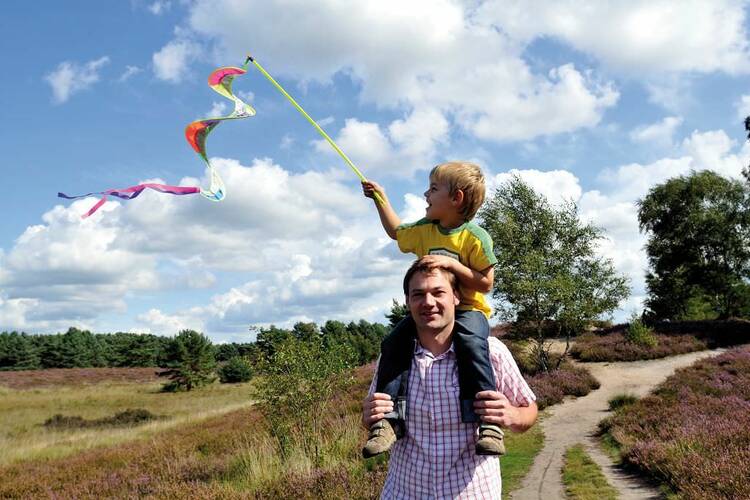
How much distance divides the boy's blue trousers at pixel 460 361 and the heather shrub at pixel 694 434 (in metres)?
6.07

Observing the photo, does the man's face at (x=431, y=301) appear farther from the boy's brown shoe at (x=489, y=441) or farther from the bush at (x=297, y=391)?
the bush at (x=297, y=391)

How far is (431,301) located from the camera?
237cm

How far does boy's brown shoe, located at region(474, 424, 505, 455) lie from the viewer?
2186 mm

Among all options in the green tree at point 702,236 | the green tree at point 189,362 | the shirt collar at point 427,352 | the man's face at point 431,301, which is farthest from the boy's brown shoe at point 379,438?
the green tree at point 189,362

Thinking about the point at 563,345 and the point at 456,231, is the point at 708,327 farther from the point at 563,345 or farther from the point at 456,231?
the point at 456,231

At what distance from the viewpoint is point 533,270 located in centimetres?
2139

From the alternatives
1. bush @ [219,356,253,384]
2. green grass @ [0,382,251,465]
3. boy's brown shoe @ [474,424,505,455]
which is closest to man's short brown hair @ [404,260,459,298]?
boy's brown shoe @ [474,424,505,455]

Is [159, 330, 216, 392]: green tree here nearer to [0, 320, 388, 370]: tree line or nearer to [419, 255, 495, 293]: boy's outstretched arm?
[0, 320, 388, 370]: tree line

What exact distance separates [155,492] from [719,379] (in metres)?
15.5

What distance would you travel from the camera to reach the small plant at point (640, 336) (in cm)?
2538

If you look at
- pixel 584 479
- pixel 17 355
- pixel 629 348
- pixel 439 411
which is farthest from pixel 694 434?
pixel 17 355

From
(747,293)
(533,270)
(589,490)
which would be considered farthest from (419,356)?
(747,293)

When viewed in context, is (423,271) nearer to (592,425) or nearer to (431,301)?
(431,301)

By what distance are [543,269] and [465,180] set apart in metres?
19.7
